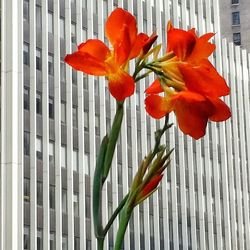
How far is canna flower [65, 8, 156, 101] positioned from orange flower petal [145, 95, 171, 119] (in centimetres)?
21

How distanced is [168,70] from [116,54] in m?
0.22

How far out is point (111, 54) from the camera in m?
4.20

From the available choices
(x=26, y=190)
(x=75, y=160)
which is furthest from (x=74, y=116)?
(x=26, y=190)

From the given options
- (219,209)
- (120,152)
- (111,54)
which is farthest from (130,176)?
(111,54)

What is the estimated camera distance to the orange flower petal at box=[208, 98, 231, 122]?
396 cm

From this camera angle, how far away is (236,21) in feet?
440

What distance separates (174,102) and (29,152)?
219ft

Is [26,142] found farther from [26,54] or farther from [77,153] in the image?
[26,54]

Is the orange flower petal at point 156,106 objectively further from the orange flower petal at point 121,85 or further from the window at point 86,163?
the window at point 86,163

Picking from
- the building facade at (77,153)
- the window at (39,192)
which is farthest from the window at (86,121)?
the window at (39,192)

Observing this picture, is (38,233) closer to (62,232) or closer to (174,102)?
(62,232)

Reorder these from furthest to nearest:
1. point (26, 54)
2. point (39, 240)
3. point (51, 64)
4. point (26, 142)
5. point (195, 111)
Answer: point (51, 64) < point (26, 54) < point (26, 142) < point (39, 240) < point (195, 111)

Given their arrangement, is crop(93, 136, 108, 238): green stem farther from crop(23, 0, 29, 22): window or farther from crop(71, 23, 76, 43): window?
crop(71, 23, 76, 43): window

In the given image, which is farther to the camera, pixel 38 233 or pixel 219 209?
pixel 219 209
